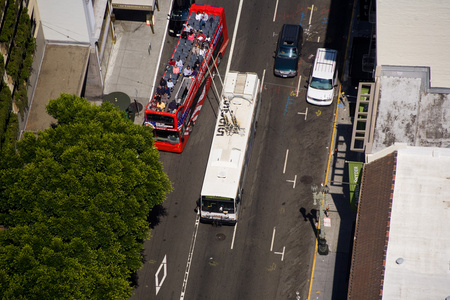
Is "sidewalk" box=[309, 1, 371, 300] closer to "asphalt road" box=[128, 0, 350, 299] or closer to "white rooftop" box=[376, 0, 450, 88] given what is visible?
"asphalt road" box=[128, 0, 350, 299]

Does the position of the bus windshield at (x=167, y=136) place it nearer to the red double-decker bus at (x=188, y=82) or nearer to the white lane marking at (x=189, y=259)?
the red double-decker bus at (x=188, y=82)

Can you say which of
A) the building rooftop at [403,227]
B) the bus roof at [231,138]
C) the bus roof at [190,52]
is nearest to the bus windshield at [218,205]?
the bus roof at [231,138]

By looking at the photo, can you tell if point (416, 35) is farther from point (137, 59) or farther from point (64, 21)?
point (64, 21)

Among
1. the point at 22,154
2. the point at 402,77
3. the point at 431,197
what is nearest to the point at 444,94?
the point at 402,77

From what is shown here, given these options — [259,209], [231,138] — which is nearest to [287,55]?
[231,138]

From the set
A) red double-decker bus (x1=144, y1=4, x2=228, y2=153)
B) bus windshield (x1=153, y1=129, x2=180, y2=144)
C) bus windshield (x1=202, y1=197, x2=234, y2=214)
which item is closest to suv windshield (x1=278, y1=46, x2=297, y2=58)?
red double-decker bus (x1=144, y1=4, x2=228, y2=153)
